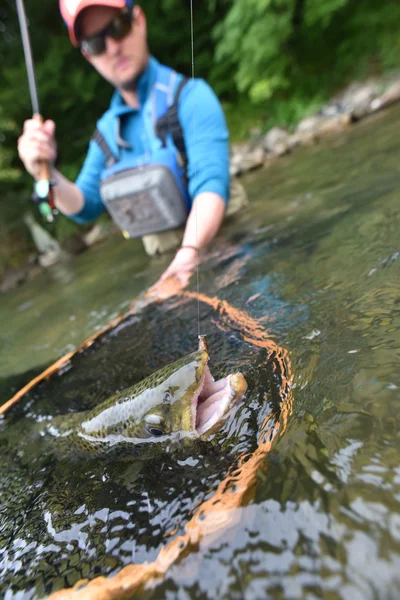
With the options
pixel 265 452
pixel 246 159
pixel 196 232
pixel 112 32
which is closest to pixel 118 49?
pixel 112 32

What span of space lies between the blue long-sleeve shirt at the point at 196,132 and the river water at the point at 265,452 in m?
0.89

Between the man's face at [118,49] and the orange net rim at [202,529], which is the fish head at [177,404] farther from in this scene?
the man's face at [118,49]

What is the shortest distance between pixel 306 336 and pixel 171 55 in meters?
16.3

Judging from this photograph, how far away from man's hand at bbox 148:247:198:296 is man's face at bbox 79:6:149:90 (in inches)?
86.6

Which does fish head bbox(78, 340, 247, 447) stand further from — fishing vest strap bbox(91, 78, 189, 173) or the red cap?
the red cap

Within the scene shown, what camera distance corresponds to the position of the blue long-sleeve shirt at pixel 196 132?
168 inches

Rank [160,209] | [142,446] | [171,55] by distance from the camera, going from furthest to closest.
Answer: [171,55] → [160,209] → [142,446]

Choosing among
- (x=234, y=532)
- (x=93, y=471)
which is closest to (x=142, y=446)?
(x=93, y=471)

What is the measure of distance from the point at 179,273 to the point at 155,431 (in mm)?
2067

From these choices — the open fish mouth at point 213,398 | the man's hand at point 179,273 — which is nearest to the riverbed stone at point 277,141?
the man's hand at point 179,273

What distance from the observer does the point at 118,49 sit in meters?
4.35

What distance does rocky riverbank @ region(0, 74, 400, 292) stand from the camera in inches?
397

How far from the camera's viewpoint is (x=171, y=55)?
1546cm

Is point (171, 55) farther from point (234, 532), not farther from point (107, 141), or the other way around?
point (234, 532)
